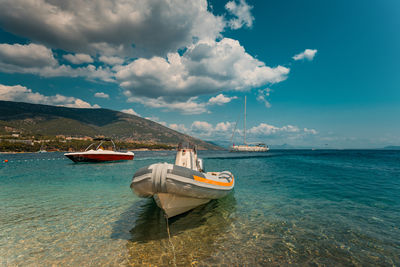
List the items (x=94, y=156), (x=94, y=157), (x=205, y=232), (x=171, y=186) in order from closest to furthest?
(x=171, y=186) → (x=205, y=232) → (x=94, y=156) → (x=94, y=157)

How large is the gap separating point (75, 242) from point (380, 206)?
1436cm

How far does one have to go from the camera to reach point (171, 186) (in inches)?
238

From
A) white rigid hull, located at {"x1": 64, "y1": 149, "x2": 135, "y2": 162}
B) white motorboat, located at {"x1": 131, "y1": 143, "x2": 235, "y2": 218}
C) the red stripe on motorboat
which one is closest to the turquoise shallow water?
white motorboat, located at {"x1": 131, "y1": 143, "x2": 235, "y2": 218}

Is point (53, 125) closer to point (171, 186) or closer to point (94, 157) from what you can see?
point (94, 157)

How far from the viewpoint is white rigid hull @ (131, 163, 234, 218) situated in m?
5.96

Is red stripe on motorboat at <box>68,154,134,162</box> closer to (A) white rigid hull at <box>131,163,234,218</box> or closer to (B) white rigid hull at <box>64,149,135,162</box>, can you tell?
(B) white rigid hull at <box>64,149,135,162</box>

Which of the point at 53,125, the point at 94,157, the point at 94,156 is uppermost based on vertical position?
the point at 53,125

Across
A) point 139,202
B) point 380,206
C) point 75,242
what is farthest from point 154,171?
point 380,206

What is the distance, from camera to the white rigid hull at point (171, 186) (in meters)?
5.96

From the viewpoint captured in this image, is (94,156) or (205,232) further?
(94,156)

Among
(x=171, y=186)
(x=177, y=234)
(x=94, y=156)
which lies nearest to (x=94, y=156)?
(x=94, y=156)

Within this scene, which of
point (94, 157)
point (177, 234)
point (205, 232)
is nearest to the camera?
point (177, 234)

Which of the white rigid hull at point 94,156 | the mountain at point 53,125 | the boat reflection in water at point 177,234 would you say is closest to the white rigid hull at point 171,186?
the boat reflection in water at point 177,234

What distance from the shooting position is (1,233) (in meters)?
6.30
